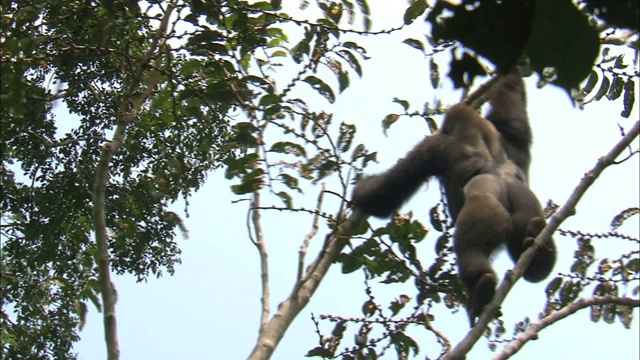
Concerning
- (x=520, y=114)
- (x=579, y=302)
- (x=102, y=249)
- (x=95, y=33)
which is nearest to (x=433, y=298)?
(x=579, y=302)

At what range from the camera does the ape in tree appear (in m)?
4.58

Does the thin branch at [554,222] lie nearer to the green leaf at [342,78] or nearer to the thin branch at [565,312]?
the thin branch at [565,312]

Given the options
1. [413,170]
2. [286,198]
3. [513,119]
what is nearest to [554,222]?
[286,198]

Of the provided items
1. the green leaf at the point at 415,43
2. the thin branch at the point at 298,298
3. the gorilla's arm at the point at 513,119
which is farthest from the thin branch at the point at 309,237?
the gorilla's arm at the point at 513,119

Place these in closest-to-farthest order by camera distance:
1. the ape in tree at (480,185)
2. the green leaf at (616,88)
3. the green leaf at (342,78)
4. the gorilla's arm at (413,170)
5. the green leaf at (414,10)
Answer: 1. the green leaf at (414,10)
2. the green leaf at (616,88)
3. the green leaf at (342,78)
4. the ape in tree at (480,185)
5. the gorilla's arm at (413,170)

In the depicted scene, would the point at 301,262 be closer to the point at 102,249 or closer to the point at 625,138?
the point at 102,249

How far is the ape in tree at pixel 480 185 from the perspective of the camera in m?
4.58

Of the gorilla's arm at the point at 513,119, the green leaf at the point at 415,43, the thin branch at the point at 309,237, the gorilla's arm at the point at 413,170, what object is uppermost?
the gorilla's arm at the point at 513,119

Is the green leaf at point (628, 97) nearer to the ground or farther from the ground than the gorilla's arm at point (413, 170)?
nearer to the ground

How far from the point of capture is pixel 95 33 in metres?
3.89

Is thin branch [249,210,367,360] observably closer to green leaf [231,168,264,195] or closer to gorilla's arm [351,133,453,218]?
green leaf [231,168,264,195]

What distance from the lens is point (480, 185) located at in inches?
202

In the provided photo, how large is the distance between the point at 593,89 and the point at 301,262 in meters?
1.82

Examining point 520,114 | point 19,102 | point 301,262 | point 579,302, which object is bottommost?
point 579,302
